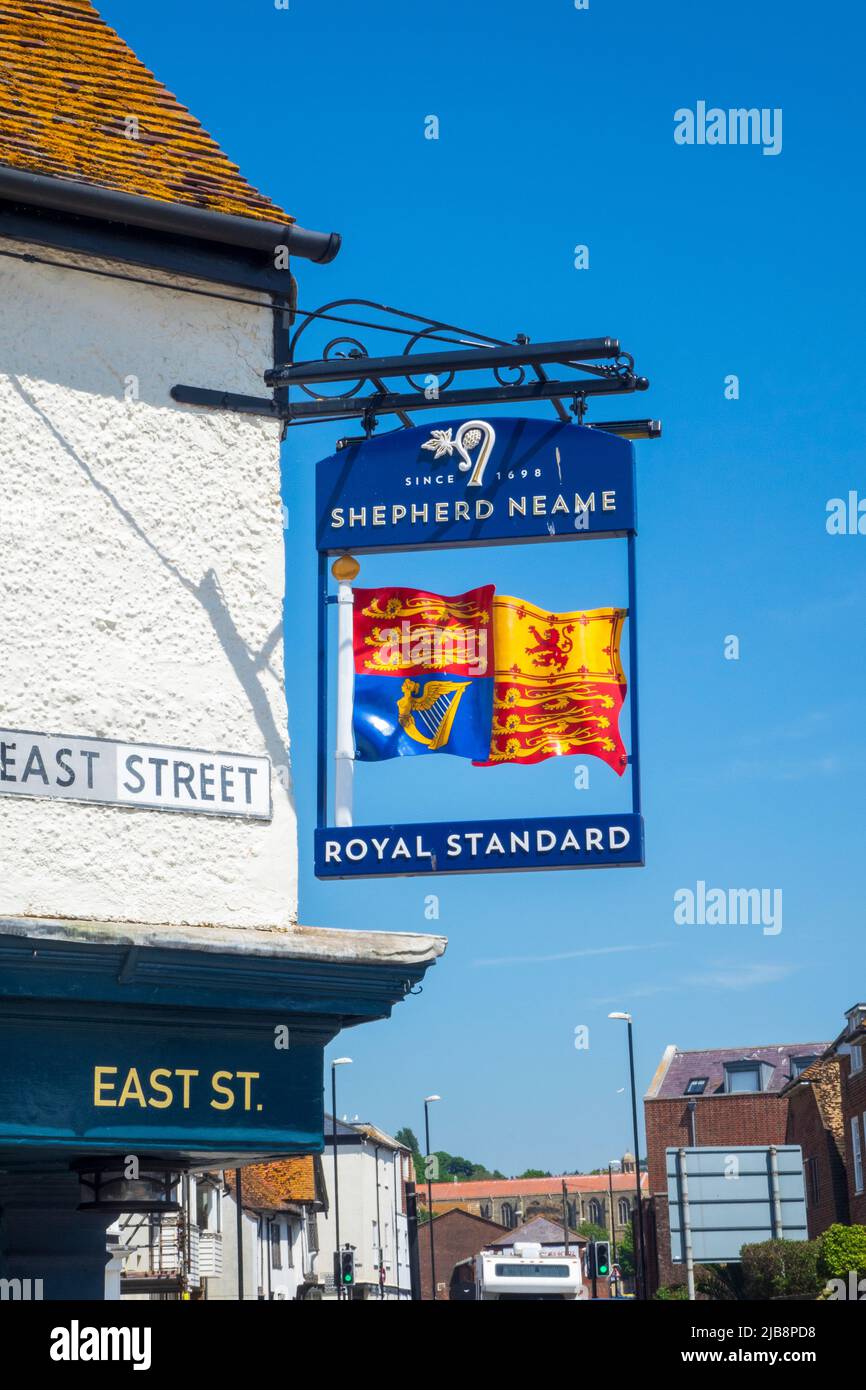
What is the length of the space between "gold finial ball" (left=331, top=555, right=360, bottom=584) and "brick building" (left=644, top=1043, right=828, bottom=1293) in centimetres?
5437

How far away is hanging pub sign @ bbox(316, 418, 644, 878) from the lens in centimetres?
798

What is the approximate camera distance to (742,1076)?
64.3 m

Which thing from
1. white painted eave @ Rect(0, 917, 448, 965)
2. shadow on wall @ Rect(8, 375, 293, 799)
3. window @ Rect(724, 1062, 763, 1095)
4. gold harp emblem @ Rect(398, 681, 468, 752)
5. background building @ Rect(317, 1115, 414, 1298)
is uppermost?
shadow on wall @ Rect(8, 375, 293, 799)

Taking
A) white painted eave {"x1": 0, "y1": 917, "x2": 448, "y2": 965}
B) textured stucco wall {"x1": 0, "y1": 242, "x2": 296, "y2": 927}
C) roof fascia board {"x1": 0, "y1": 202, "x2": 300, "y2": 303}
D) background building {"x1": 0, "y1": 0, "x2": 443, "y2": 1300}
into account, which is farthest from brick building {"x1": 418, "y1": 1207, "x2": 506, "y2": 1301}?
roof fascia board {"x1": 0, "y1": 202, "x2": 300, "y2": 303}

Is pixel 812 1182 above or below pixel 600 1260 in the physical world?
above

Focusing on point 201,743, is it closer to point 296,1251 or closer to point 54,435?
point 54,435

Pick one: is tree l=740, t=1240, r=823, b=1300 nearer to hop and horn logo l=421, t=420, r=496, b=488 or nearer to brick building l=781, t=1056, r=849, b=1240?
brick building l=781, t=1056, r=849, b=1240

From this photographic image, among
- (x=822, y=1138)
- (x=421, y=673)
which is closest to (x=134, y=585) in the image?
(x=421, y=673)

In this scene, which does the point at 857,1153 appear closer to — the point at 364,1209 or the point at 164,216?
the point at 164,216

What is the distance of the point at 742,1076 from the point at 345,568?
59297 mm

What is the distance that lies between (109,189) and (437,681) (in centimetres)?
312

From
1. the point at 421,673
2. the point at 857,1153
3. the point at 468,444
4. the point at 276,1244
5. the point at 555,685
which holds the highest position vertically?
the point at 468,444

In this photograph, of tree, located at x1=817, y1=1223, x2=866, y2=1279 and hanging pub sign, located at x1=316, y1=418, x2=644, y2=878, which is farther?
tree, located at x1=817, y1=1223, x2=866, y2=1279

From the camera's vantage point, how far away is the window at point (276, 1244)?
5900 centimetres
